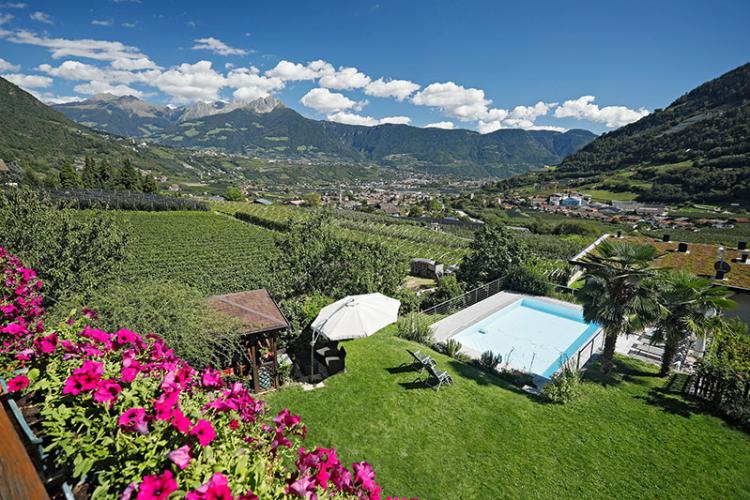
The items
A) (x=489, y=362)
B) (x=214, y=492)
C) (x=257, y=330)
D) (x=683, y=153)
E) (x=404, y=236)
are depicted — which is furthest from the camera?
(x=683, y=153)

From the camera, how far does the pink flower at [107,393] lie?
6.21 feet

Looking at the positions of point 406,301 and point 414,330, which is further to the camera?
point 406,301

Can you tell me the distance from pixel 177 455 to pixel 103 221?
11.3 metres

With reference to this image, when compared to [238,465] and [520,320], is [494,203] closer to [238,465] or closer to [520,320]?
[520,320]

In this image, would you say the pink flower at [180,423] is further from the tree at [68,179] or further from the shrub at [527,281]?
the tree at [68,179]

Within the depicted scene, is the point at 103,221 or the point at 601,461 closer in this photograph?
the point at 601,461

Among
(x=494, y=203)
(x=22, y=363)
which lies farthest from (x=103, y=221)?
(x=494, y=203)

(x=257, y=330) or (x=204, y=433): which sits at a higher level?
(x=204, y=433)

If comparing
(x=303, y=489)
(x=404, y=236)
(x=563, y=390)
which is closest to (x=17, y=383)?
(x=303, y=489)

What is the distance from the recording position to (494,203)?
111062 millimetres

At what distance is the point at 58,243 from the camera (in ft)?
30.9

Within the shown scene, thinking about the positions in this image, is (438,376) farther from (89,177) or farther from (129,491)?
(89,177)

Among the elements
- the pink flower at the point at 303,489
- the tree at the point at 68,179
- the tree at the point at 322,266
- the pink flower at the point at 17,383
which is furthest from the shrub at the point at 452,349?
the tree at the point at 68,179

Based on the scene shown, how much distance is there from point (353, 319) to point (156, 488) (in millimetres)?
7607
